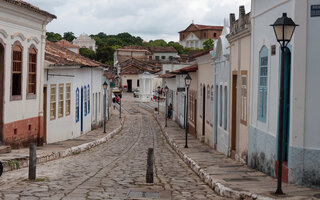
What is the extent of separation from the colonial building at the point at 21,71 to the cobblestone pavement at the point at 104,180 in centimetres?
182

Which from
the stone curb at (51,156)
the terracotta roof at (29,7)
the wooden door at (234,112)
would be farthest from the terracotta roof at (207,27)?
the wooden door at (234,112)

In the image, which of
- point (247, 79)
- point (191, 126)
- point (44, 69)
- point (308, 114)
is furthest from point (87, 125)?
point (308, 114)

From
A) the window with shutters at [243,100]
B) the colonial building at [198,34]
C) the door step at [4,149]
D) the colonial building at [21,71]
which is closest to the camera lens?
the window with shutters at [243,100]

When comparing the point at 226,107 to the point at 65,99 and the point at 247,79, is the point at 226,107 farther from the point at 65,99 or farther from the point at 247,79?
the point at 65,99

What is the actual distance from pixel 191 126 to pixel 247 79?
14506mm

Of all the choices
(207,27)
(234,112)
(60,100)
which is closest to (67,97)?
(60,100)

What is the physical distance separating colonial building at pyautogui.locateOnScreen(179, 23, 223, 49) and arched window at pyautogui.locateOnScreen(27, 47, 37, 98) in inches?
4646

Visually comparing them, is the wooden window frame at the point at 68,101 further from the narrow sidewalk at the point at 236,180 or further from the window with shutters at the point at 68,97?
the narrow sidewalk at the point at 236,180

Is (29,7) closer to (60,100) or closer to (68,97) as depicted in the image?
(60,100)

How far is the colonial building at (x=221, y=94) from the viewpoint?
16.4 metres

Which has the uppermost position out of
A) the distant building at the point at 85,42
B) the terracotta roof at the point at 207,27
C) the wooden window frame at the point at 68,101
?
the terracotta roof at the point at 207,27

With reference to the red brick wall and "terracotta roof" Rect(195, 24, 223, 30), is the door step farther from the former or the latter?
"terracotta roof" Rect(195, 24, 223, 30)

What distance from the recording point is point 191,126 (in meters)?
27.5

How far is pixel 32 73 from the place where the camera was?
656 inches
